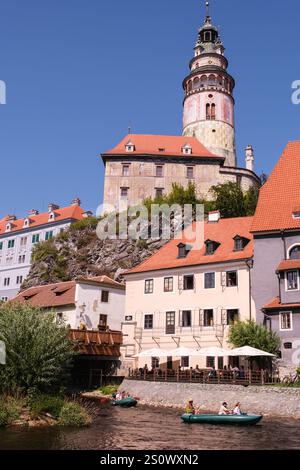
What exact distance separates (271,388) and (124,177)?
5191 cm

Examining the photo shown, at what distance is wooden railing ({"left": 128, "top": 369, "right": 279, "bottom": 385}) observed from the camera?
34.6 m

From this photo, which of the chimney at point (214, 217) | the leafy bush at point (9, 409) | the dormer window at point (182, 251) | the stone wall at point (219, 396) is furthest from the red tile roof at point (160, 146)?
the leafy bush at point (9, 409)

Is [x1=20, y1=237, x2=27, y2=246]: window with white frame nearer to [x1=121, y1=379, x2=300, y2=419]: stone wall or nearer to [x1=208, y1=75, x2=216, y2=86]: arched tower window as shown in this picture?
[x1=208, y1=75, x2=216, y2=86]: arched tower window

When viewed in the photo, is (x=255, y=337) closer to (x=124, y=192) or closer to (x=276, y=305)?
(x=276, y=305)

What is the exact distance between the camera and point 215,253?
46.2 m

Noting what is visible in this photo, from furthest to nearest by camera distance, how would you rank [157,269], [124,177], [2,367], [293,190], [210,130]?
[210,130], [124,177], [157,269], [293,190], [2,367]

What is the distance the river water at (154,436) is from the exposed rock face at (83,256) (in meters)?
37.1

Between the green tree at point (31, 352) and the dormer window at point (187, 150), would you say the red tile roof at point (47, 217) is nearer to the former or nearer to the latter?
the dormer window at point (187, 150)

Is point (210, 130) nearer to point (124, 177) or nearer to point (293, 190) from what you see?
point (124, 177)

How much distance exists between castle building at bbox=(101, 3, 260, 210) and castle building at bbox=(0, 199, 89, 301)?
44.2ft

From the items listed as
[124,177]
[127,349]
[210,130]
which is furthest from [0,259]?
[127,349]

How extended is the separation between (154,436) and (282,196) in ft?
87.7

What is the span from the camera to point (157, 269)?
47844 millimetres

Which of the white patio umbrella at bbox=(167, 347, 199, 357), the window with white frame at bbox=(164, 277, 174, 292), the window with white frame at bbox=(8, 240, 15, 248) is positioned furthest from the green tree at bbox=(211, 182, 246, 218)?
the window with white frame at bbox=(8, 240, 15, 248)
